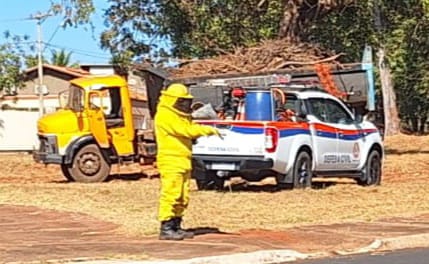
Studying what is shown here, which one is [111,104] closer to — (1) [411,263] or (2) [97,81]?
(2) [97,81]

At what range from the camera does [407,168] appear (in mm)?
28594

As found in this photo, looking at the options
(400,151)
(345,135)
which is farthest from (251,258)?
(400,151)

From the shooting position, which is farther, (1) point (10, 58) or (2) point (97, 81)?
(1) point (10, 58)

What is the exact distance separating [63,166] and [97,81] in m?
2.12

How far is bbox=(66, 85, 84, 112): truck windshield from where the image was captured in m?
25.2

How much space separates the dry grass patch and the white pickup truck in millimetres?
389

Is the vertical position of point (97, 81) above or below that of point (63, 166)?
above

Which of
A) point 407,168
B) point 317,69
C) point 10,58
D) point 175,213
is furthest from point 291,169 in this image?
point 10,58

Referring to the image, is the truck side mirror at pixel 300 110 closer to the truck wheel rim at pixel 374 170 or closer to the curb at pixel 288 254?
the truck wheel rim at pixel 374 170

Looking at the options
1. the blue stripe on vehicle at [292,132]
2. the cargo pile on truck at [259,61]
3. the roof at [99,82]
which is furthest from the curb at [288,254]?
the roof at [99,82]

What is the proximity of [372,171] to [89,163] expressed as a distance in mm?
6748

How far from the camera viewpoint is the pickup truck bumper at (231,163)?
19219 mm

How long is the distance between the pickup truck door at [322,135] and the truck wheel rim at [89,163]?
6.36m

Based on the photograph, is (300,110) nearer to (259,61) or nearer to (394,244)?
(259,61)
